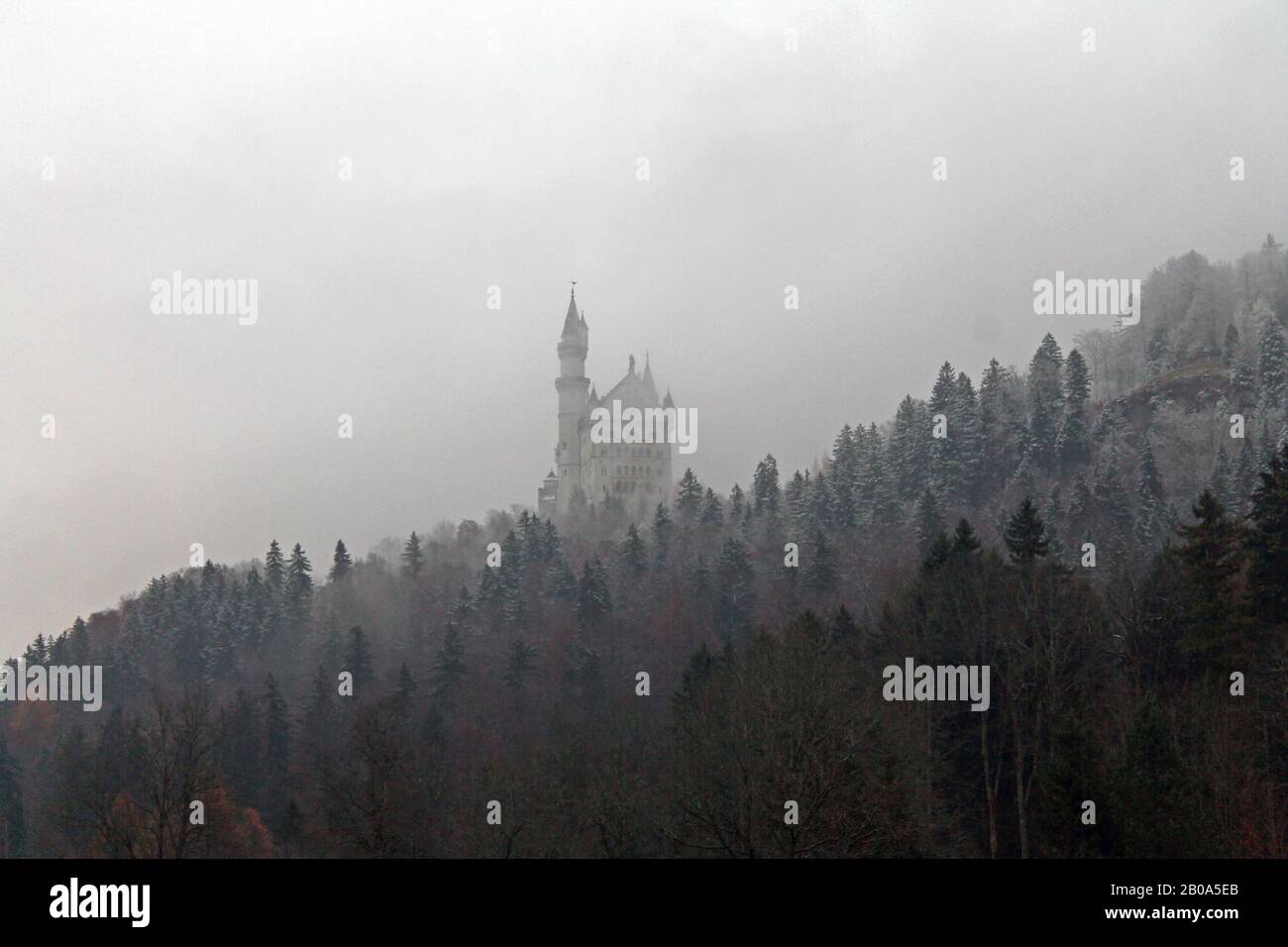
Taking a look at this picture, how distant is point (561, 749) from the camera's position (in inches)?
2653

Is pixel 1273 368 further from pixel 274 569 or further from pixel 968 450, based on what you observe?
pixel 274 569

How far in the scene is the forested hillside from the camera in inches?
1716

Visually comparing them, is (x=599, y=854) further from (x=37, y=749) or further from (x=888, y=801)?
(x=37, y=749)

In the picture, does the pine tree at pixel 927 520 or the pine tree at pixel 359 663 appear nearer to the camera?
the pine tree at pixel 927 520

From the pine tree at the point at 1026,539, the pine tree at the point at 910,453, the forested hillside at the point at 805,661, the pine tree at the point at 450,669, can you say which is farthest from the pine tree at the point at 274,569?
the pine tree at the point at 1026,539

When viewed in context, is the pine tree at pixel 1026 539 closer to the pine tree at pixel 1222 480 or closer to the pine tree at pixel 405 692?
the pine tree at pixel 1222 480

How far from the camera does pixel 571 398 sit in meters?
191

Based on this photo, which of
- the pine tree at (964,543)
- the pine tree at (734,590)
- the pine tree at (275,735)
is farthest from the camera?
the pine tree at (734,590)

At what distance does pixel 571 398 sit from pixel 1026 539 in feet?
442

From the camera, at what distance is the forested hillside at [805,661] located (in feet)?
143

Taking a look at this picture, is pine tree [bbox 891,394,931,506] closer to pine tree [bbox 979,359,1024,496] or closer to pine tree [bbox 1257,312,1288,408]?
pine tree [bbox 979,359,1024,496]

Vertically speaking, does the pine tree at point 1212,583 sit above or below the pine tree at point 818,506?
below

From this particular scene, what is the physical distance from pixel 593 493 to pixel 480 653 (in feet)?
250
